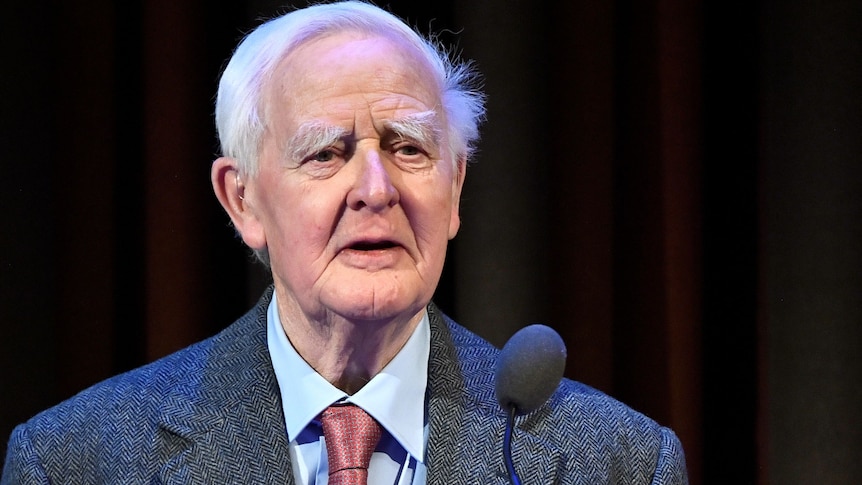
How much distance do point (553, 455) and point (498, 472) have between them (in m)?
0.09

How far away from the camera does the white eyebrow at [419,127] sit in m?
1.58

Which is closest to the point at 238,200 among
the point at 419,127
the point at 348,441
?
the point at 419,127

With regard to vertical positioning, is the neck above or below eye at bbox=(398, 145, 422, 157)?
below

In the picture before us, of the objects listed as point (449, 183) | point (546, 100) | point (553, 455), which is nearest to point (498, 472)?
point (553, 455)

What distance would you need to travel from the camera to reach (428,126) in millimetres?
1613

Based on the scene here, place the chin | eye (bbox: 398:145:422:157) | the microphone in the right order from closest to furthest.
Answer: the microphone → the chin → eye (bbox: 398:145:422:157)

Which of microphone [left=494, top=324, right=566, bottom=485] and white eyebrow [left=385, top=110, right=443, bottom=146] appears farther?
white eyebrow [left=385, top=110, right=443, bottom=146]

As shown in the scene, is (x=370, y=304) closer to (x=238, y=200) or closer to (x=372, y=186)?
(x=372, y=186)

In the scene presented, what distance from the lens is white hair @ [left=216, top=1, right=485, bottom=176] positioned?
1640 millimetres

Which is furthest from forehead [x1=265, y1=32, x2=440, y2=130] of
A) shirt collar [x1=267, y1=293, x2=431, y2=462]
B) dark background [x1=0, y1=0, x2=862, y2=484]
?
dark background [x1=0, y1=0, x2=862, y2=484]

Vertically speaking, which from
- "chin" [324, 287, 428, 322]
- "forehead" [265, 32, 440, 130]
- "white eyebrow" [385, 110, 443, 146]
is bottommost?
"chin" [324, 287, 428, 322]

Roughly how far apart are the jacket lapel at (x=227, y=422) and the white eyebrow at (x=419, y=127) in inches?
17.0

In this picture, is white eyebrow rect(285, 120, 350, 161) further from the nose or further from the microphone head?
the microphone head

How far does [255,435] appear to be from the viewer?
1582 millimetres
